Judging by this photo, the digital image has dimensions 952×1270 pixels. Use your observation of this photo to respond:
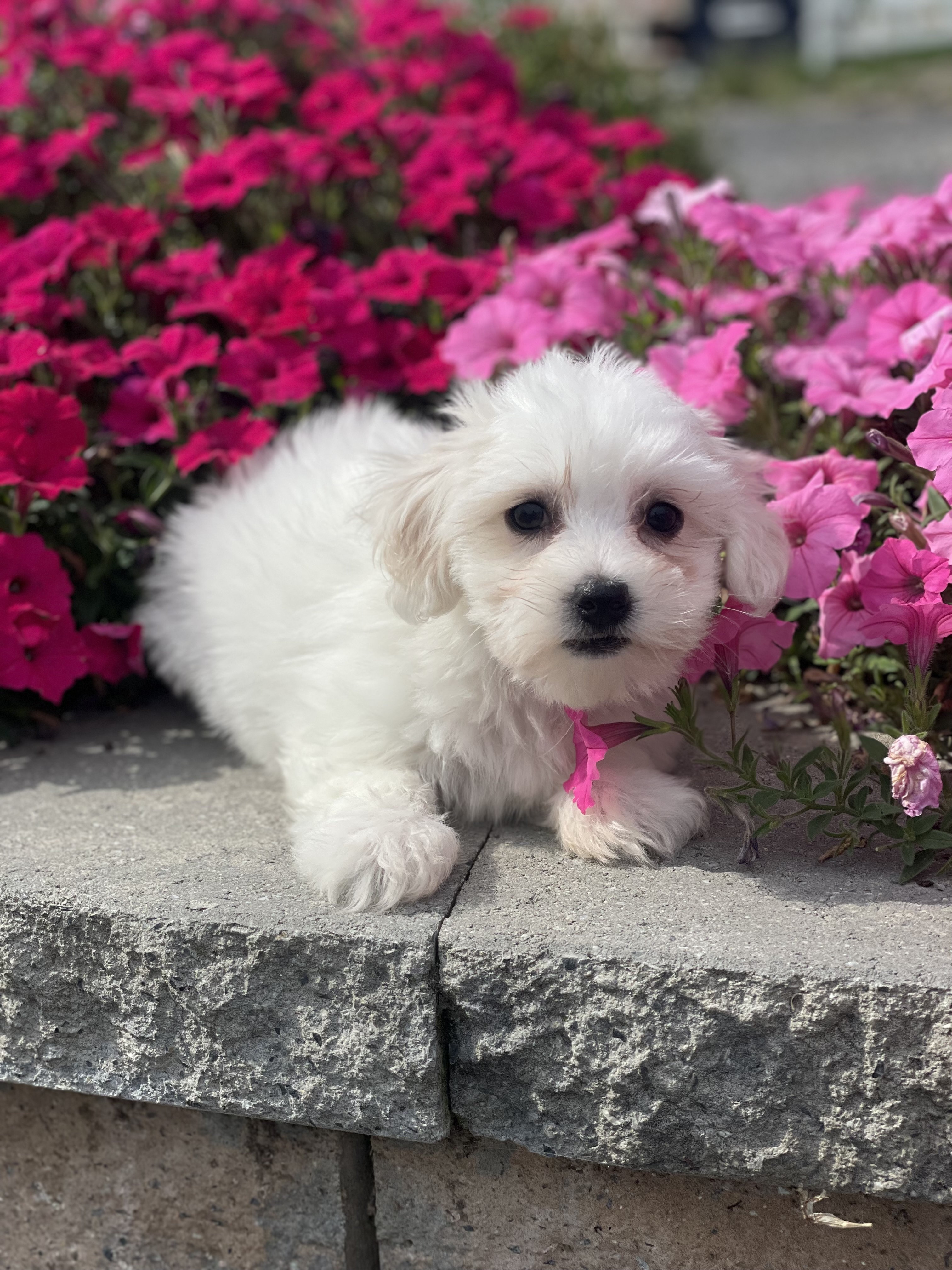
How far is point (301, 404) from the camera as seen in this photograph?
339 cm

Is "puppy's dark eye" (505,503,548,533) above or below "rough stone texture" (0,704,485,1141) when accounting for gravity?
above

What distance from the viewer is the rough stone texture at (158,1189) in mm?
2301

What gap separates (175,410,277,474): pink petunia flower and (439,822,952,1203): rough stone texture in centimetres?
137

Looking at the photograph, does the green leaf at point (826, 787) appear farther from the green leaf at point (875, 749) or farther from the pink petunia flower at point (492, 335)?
the pink petunia flower at point (492, 335)

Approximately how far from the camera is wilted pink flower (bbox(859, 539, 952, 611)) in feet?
7.29

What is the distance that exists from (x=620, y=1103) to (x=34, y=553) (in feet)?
5.57

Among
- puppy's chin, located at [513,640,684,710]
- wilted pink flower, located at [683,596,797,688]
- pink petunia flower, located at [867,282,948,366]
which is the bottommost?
wilted pink flower, located at [683,596,797,688]

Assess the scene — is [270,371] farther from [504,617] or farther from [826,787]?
[826,787]

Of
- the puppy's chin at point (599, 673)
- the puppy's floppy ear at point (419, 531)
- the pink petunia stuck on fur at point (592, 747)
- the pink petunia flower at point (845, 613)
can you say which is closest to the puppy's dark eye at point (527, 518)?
the puppy's floppy ear at point (419, 531)

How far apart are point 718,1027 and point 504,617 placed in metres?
0.73

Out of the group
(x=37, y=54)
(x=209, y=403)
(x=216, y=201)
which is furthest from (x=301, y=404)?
(x=37, y=54)

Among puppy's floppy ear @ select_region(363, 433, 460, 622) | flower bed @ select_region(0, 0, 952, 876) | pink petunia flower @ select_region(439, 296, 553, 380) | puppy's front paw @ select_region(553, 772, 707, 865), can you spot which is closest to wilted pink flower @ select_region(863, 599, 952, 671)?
flower bed @ select_region(0, 0, 952, 876)

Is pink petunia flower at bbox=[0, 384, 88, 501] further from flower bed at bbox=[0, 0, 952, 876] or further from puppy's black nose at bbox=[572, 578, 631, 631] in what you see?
puppy's black nose at bbox=[572, 578, 631, 631]

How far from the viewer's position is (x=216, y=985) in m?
2.11
